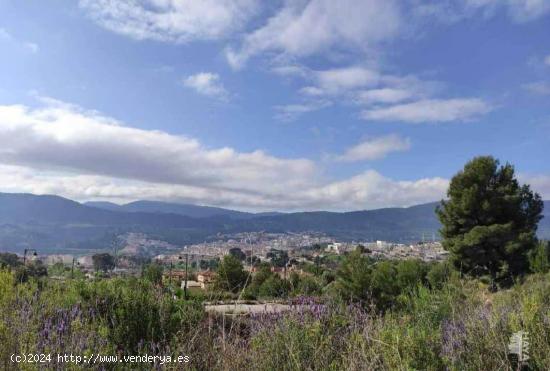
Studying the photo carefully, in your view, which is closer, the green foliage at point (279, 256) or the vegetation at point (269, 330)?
the vegetation at point (269, 330)

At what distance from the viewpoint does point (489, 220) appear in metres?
23.4

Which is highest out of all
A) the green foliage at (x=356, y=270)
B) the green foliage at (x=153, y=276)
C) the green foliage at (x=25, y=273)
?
the green foliage at (x=25, y=273)

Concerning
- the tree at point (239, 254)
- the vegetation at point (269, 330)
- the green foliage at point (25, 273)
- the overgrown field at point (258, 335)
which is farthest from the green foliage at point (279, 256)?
the green foliage at point (25, 273)

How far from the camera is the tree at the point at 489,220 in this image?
73.5ft

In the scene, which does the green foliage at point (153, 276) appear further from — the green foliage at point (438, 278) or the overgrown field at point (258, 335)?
the green foliage at point (438, 278)

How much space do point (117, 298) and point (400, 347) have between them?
2371 millimetres

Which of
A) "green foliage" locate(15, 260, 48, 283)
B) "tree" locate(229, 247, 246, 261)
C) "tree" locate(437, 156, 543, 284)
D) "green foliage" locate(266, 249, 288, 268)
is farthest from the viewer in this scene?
"tree" locate(437, 156, 543, 284)

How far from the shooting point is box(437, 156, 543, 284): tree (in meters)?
22.4

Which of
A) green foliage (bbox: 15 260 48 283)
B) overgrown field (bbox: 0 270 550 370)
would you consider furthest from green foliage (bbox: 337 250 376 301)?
overgrown field (bbox: 0 270 550 370)

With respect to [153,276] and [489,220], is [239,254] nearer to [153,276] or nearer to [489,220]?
[153,276]

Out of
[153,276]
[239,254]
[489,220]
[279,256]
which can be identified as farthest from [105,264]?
[489,220]

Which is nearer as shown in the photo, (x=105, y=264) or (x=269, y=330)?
(x=269, y=330)

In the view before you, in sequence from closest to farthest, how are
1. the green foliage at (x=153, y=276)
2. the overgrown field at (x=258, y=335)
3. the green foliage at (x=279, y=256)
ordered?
the overgrown field at (x=258, y=335) < the green foliage at (x=153, y=276) < the green foliage at (x=279, y=256)

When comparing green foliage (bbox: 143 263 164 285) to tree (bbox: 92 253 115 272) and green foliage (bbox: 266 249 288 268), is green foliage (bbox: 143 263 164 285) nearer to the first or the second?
tree (bbox: 92 253 115 272)
